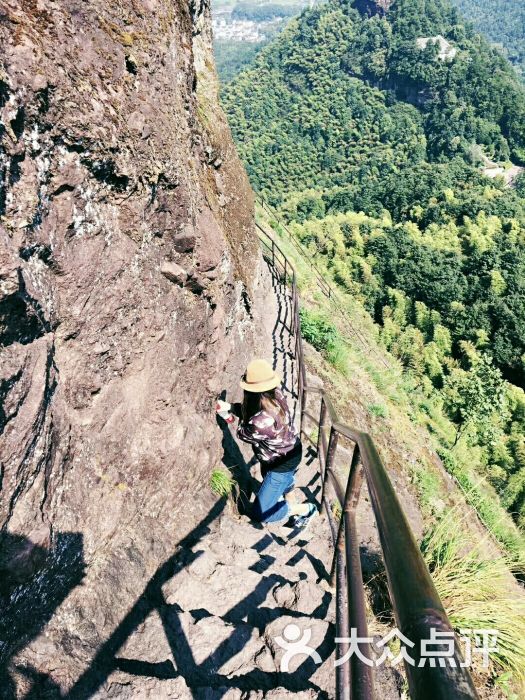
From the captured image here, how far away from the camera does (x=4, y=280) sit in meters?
2.42

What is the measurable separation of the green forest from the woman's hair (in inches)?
575

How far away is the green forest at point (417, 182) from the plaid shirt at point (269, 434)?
47.5 feet

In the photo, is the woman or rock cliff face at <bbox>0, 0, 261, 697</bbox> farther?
the woman

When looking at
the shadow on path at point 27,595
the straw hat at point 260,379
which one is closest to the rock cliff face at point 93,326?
the shadow on path at point 27,595

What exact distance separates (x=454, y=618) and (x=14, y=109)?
3829 millimetres

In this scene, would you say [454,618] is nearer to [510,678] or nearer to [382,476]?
[510,678]

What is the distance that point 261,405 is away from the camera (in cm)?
438

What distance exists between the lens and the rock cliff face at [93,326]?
8.51 ft

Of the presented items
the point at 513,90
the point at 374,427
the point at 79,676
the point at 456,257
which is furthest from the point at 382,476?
the point at 513,90

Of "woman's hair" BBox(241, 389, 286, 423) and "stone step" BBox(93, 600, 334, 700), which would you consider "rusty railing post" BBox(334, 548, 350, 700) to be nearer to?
"stone step" BBox(93, 600, 334, 700)

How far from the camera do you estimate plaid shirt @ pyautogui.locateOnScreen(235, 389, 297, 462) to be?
4340 millimetres
